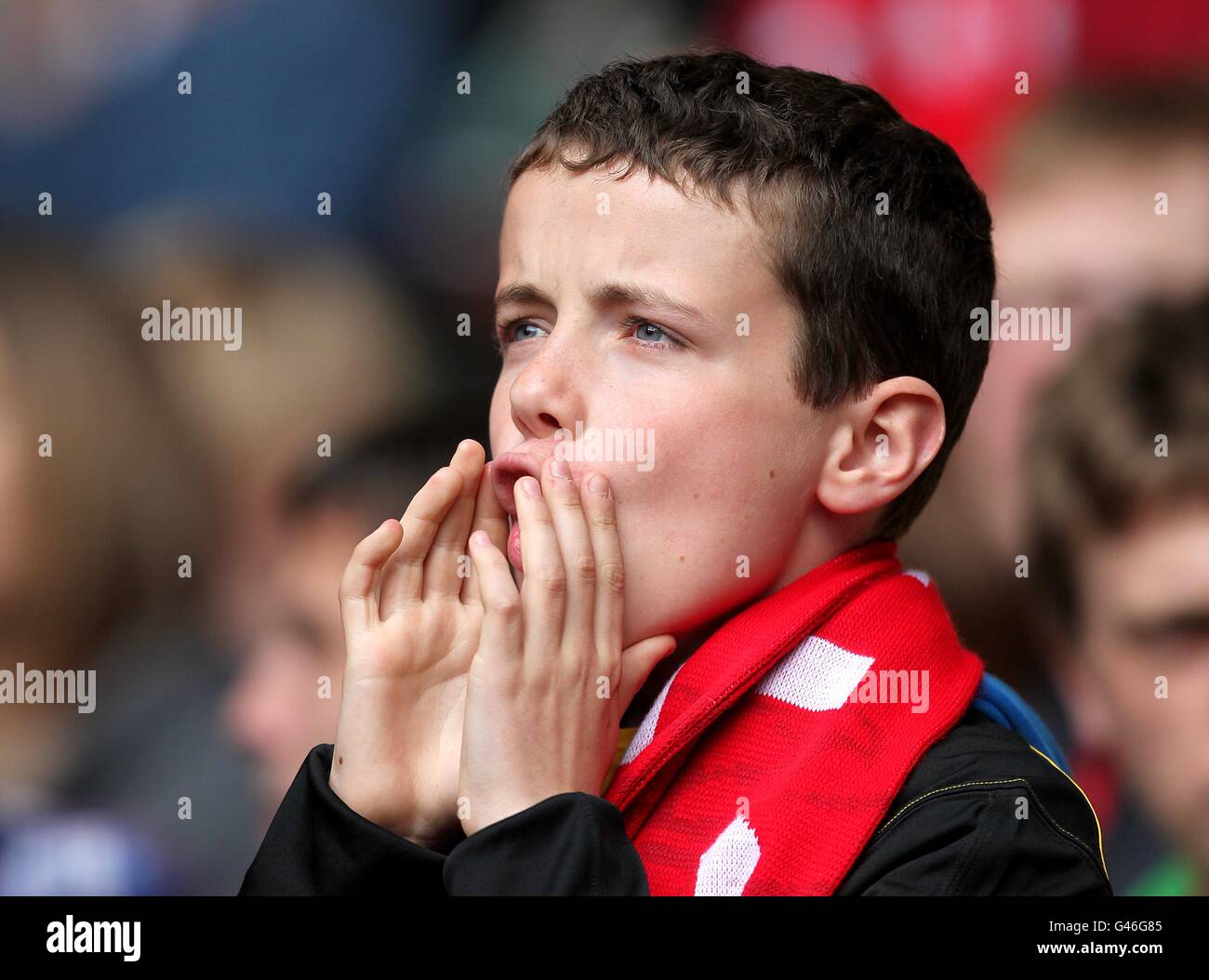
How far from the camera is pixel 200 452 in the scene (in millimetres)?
2162

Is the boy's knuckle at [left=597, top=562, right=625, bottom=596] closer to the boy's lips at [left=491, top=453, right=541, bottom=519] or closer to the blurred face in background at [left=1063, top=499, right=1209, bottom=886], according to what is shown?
the boy's lips at [left=491, top=453, right=541, bottom=519]

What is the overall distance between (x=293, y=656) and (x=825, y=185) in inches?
48.2

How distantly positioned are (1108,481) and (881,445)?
94cm

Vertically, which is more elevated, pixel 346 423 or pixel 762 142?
pixel 762 142

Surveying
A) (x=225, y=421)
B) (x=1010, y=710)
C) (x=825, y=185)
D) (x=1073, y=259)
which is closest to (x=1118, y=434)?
(x=1073, y=259)

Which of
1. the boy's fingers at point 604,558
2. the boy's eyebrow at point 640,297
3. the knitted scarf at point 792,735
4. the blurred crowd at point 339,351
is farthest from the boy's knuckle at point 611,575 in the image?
the blurred crowd at point 339,351

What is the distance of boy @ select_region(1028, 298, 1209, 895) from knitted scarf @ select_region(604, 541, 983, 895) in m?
0.91

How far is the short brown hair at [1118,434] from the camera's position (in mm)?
1923

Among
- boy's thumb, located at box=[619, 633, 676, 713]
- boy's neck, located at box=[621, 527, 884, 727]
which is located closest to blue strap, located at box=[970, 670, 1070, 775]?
boy's neck, located at box=[621, 527, 884, 727]

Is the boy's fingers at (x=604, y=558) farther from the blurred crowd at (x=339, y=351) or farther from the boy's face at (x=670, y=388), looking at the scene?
the blurred crowd at (x=339, y=351)

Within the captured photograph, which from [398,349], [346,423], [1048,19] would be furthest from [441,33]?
[1048,19]

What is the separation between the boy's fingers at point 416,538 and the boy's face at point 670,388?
75 mm
